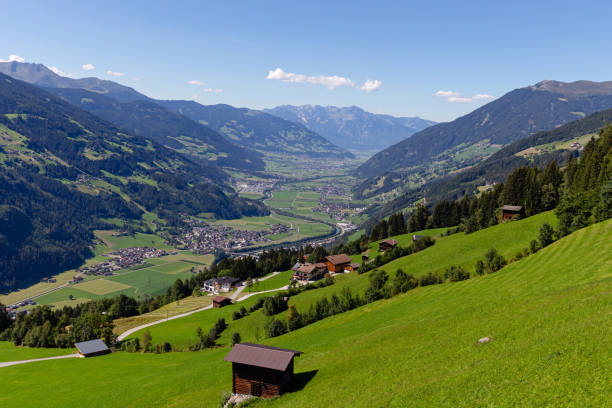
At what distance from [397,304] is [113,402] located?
159ft

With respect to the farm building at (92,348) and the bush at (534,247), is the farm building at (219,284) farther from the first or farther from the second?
the bush at (534,247)

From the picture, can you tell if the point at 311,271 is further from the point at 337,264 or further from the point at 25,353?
the point at 25,353

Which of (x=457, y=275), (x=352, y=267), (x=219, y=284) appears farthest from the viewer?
(x=219, y=284)

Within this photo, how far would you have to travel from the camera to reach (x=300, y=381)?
1545 inches

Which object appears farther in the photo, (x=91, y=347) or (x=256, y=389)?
(x=91, y=347)

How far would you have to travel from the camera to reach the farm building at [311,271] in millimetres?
130750

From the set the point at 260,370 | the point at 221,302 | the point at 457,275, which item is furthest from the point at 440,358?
the point at 221,302

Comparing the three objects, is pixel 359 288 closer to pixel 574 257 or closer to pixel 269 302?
pixel 269 302

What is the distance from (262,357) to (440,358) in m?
17.4

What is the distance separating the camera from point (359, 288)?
9156 centimetres

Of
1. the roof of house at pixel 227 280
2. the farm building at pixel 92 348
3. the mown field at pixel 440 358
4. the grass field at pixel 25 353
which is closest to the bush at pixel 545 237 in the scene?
the mown field at pixel 440 358

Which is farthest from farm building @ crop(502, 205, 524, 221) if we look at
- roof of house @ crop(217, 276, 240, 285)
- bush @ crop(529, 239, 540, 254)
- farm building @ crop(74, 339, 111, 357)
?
farm building @ crop(74, 339, 111, 357)

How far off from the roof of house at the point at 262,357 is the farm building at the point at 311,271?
3635 inches

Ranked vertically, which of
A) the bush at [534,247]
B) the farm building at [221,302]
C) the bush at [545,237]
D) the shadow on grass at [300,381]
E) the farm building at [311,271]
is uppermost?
the bush at [545,237]
